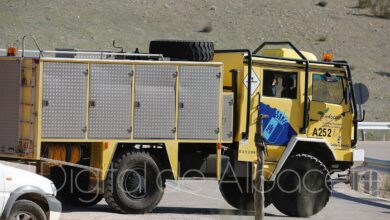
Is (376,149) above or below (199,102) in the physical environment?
below

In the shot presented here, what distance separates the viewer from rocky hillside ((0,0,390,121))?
55.9 metres

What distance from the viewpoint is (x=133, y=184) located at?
693 inches

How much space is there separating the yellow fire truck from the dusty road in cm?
35

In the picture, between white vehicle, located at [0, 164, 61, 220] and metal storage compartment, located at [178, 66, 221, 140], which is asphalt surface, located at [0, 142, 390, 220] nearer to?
metal storage compartment, located at [178, 66, 221, 140]

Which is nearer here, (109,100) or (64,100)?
(64,100)

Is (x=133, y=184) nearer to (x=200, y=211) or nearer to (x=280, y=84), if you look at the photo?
(x=200, y=211)

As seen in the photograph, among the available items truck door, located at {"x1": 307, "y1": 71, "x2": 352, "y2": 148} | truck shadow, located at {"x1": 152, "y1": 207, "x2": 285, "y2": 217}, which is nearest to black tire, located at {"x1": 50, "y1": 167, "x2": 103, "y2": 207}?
truck shadow, located at {"x1": 152, "y1": 207, "x2": 285, "y2": 217}

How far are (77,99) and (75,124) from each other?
16.4 inches

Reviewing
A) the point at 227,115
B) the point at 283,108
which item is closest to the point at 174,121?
the point at 227,115

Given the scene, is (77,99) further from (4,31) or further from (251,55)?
(4,31)

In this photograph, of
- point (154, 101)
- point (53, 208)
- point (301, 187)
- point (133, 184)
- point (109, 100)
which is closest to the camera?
point (53, 208)

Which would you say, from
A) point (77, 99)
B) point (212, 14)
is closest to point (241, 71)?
point (77, 99)

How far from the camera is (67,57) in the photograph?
56.2 ft

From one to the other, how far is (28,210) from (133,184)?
3889 millimetres
